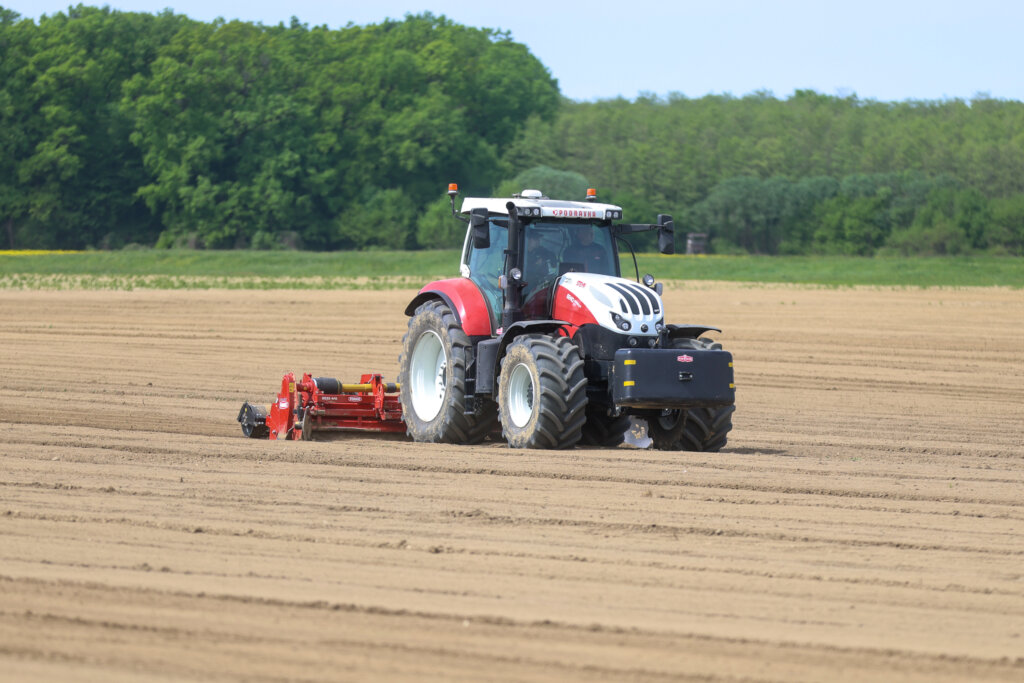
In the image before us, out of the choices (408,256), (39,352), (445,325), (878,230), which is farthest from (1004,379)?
(878,230)

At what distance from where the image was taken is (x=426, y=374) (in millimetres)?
11570

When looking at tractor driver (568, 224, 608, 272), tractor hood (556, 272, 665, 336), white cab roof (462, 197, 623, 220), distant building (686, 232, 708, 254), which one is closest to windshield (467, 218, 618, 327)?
tractor driver (568, 224, 608, 272)

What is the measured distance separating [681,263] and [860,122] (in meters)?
38.8

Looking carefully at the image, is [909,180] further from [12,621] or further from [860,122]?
[12,621]

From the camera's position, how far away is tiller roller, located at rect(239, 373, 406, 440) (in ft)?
37.0

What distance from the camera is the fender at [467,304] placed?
10789 millimetres

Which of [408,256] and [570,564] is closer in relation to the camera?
[570,564]

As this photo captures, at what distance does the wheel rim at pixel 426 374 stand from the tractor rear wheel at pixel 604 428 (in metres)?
1.38

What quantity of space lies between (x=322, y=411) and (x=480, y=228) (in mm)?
2221

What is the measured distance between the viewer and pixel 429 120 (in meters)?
64.2

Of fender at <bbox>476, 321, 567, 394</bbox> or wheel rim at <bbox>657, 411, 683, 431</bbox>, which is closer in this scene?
fender at <bbox>476, 321, 567, 394</bbox>

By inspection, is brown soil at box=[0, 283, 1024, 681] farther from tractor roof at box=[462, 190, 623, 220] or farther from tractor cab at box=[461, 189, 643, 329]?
tractor roof at box=[462, 190, 623, 220]

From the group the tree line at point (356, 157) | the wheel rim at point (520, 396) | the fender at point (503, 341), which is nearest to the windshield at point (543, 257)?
the fender at point (503, 341)

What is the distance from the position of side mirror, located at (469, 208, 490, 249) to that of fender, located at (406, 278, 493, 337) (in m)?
0.58
